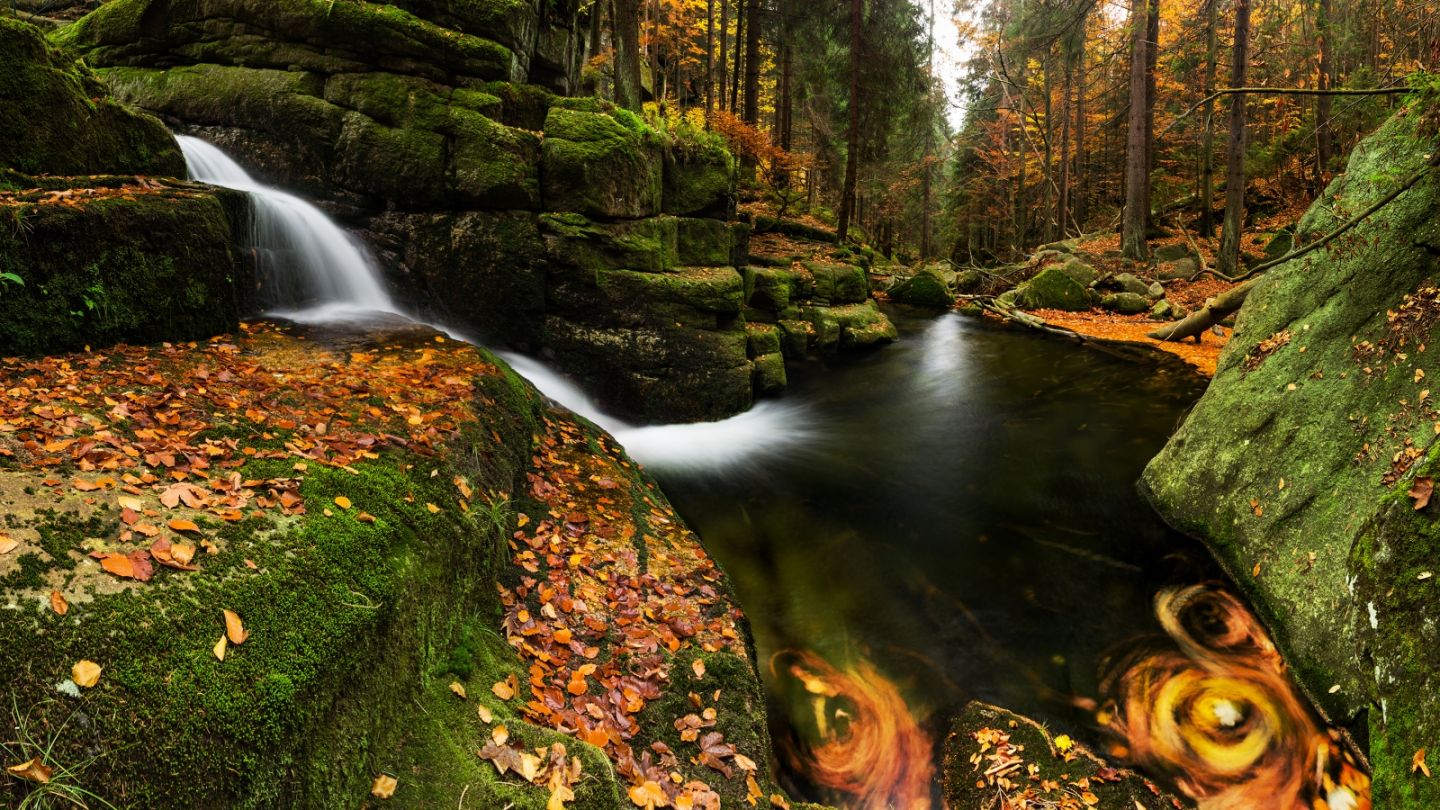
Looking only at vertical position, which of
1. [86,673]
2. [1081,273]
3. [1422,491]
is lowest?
[86,673]

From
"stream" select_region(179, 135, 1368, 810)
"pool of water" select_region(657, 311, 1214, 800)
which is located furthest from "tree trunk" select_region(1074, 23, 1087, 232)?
"stream" select_region(179, 135, 1368, 810)

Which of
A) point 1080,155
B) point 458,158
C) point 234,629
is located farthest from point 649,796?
point 1080,155

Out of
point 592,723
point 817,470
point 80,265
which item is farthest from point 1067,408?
point 80,265

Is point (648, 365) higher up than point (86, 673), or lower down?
higher up

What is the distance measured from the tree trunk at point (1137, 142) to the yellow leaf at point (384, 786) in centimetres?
2194

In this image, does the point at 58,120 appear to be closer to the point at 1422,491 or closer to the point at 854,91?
the point at 1422,491

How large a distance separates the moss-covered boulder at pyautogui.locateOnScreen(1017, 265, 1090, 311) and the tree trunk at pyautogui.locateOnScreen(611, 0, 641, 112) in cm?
1392

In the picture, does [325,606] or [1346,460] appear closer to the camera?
[325,606]

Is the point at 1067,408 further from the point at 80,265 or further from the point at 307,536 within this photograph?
the point at 80,265

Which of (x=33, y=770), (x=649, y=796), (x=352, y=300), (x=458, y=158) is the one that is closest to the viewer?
(x=33, y=770)

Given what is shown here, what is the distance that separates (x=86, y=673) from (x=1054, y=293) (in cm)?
2173

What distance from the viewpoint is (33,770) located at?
165 cm

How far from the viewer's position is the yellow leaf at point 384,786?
235cm

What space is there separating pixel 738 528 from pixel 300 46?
32.4 ft
